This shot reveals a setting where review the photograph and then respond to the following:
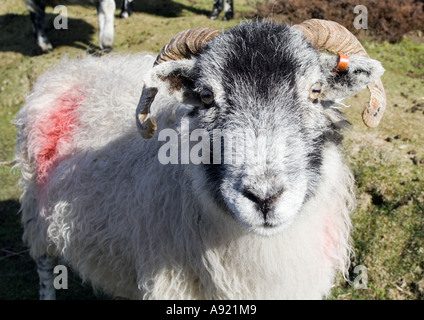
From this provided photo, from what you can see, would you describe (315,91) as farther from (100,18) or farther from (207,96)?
(100,18)

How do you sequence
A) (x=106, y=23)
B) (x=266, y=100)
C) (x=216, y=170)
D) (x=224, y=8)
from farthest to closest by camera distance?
1. (x=224, y=8)
2. (x=106, y=23)
3. (x=216, y=170)
4. (x=266, y=100)

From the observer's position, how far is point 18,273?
603 cm

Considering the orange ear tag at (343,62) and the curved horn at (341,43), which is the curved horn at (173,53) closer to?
the curved horn at (341,43)

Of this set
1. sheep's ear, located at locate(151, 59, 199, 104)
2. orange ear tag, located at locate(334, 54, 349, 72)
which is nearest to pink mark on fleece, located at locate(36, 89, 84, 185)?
sheep's ear, located at locate(151, 59, 199, 104)

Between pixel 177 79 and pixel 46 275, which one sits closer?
pixel 177 79

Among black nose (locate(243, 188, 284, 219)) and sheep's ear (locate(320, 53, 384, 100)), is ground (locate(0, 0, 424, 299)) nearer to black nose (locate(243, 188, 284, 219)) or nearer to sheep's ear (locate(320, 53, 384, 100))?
sheep's ear (locate(320, 53, 384, 100))

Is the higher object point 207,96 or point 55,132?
point 207,96

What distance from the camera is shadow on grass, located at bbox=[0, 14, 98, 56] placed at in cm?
1278

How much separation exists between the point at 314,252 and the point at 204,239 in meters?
0.76

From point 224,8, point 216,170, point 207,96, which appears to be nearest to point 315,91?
point 207,96

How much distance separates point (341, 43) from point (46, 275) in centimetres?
386

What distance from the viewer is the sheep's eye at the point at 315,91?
2.77m

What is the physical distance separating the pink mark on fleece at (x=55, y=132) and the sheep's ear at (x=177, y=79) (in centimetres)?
169
